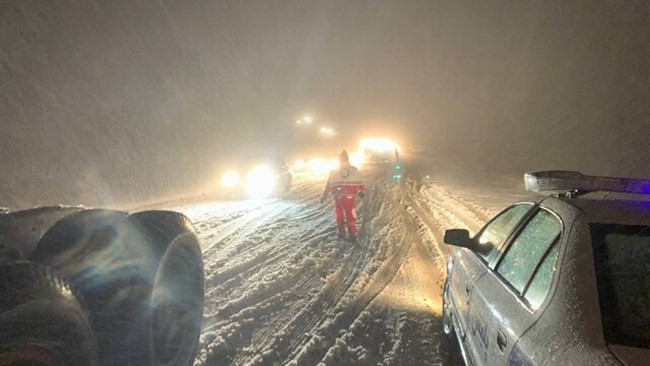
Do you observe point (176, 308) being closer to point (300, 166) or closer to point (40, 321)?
point (40, 321)

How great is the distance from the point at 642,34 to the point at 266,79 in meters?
87.0

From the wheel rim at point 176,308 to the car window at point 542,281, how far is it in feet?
8.13

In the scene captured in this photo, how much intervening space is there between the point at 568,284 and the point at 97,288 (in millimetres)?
2599

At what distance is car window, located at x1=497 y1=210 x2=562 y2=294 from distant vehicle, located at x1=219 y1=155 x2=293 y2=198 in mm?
14793

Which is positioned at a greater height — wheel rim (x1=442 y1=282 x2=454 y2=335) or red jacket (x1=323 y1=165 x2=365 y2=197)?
red jacket (x1=323 y1=165 x2=365 y2=197)

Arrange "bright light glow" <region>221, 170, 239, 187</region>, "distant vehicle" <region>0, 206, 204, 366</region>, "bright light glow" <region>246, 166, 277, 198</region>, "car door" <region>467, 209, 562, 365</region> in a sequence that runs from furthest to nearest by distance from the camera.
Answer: "bright light glow" <region>221, 170, 239, 187</region> < "bright light glow" <region>246, 166, 277, 198</region> < "car door" <region>467, 209, 562, 365</region> < "distant vehicle" <region>0, 206, 204, 366</region>

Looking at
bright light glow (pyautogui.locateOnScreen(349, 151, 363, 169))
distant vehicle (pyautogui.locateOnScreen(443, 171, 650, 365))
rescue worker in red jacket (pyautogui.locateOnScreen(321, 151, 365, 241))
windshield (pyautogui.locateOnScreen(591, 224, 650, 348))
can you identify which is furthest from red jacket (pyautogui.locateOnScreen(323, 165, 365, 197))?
bright light glow (pyautogui.locateOnScreen(349, 151, 363, 169))

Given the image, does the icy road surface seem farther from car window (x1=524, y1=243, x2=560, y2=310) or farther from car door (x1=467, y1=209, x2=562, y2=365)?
car window (x1=524, y1=243, x2=560, y2=310)

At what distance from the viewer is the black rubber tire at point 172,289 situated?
3450mm

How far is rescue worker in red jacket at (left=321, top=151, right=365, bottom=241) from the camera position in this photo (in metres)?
9.84

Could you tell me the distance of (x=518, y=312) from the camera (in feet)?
8.65

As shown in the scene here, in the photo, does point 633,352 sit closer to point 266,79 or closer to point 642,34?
point 266,79

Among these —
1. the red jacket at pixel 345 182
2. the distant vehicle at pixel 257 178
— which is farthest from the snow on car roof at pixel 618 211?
the distant vehicle at pixel 257 178

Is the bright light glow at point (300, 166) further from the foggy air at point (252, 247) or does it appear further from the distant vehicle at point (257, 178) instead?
the distant vehicle at point (257, 178)
